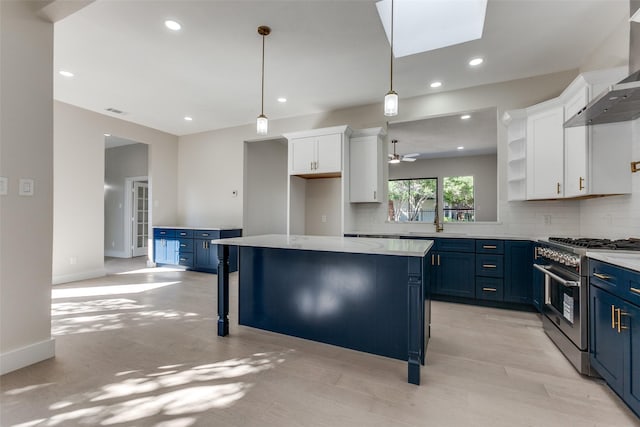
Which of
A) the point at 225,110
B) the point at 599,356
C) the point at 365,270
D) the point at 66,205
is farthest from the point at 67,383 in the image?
the point at 225,110

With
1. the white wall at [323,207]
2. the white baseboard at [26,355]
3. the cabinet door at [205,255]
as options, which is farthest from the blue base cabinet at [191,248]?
the white baseboard at [26,355]

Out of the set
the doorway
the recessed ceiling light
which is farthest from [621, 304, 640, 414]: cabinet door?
the doorway

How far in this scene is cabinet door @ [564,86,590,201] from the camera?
274cm

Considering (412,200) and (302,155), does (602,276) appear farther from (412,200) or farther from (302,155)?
(412,200)

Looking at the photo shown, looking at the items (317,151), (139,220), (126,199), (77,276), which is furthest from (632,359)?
(126,199)

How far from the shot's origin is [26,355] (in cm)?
205

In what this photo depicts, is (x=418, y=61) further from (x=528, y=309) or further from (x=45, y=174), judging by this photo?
(x=45, y=174)

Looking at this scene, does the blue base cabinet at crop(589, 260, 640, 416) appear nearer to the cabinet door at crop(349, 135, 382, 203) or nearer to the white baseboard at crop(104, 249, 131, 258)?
the cabinet door at crop(349, 135, 382, 203)

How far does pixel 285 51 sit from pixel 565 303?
358cm

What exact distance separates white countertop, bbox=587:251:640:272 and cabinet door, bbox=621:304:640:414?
0.22m

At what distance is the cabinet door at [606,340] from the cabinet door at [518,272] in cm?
141

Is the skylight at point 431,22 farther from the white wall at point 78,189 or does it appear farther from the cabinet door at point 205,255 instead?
the white wall at point 78,189

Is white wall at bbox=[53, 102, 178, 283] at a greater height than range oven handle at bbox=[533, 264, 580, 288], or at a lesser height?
greater

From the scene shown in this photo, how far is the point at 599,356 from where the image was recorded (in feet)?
6.13
